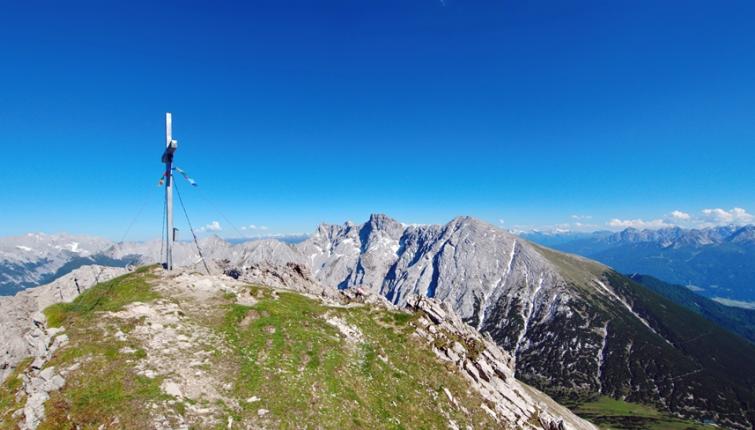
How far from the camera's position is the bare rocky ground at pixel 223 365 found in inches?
939

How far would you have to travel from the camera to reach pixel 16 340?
31.9 meters

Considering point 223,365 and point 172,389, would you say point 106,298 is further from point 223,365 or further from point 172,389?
point 172,389

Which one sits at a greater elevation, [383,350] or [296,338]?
[296,338]

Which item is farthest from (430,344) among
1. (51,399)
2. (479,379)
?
(51,399)

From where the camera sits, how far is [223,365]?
3078 cm

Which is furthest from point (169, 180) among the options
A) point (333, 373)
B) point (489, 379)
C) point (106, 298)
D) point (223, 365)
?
point (489, 379)

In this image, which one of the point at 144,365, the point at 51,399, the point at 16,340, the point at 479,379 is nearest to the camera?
the point at 51,399

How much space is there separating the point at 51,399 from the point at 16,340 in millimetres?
13945

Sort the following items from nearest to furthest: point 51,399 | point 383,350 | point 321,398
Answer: point 51,399 → point 321,398 → point 383,350

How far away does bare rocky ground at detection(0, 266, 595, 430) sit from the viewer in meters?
23.8

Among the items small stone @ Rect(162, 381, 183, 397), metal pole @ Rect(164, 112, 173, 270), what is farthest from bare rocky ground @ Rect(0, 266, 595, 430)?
metal pole @ Rect(164, 112, 173, 270)

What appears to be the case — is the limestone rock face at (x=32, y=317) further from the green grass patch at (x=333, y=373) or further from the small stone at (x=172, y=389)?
the green grass patch at (x=333, y=373)

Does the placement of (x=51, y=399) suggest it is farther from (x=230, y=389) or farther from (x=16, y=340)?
(x=16, y=340)

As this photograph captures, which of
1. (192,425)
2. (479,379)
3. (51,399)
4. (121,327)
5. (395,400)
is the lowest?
(479,379)
